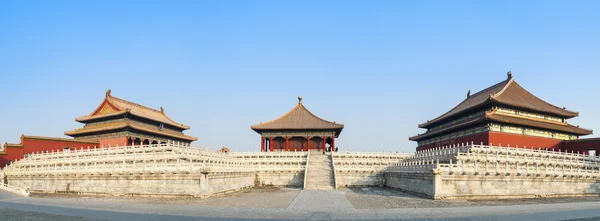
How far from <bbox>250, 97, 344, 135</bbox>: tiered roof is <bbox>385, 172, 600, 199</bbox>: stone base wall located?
21.9 m

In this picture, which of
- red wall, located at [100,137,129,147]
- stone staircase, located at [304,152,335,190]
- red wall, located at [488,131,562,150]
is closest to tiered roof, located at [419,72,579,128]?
red wall, located at [488,131,562,150]

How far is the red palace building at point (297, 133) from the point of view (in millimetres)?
45000

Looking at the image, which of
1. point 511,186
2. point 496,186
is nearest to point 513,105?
point 511,186

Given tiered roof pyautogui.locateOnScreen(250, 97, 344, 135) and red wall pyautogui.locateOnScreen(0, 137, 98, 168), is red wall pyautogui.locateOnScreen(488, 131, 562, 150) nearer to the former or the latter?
tiered roof pyautogui.locateOnScreen(250, 97, 344, 135)

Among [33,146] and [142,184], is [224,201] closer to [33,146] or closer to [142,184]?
[142,184]

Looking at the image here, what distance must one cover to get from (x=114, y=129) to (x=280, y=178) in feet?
Answer: 76.7

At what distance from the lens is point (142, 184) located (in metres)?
20.9

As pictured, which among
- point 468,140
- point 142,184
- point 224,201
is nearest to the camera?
point 224,201

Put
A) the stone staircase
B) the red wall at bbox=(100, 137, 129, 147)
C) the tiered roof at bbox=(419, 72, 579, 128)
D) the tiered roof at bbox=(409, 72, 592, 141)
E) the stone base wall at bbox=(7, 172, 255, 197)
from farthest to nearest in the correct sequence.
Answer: the red wall at bbox=(100, 137, 129, 147), the tiered roof at bbox=(419, 72, 579, 128), the tiered roof at bbox=(409, 72, 592, 141), the stone staircase, the stone base wall at bbox=(7, 172, 255, 197)

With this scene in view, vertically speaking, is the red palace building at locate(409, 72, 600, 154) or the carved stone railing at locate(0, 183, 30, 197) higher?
the red palace building at locate(409, 72, 600, 154)

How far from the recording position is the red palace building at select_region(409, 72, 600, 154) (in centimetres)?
3584

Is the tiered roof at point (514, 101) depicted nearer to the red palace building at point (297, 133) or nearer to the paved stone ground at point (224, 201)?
the red palace building at point (297, 133)

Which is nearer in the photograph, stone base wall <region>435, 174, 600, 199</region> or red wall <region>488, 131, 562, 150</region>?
stone base wall <region>435, 174, 600, 199</region>

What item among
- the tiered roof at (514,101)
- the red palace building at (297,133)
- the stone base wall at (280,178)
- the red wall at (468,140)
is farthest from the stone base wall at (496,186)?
the red palace building at (297,133)
